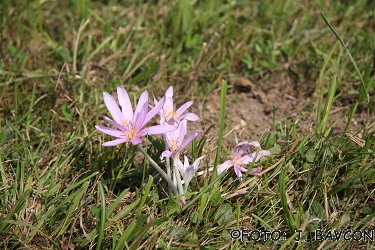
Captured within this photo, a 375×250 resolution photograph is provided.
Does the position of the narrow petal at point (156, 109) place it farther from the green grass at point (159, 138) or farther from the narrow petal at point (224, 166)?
the narrow petal at point (224, 166)

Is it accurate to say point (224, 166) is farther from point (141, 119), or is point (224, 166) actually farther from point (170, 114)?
point (141, 119)

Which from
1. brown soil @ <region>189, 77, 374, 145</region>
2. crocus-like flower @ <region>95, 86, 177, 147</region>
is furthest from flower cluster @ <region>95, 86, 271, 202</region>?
brown soil @ <region>189, 77, 374, 145</region>

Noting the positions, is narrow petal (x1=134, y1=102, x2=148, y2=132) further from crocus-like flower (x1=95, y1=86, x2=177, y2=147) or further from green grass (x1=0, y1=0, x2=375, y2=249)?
green grass (x1=0, y1=0, x2=375, y2=249)

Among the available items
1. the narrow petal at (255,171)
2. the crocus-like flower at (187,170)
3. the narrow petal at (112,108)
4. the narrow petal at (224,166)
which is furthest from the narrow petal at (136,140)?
the narrow petal at (255,171)

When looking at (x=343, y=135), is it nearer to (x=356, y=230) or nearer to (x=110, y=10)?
→ (x=356, y=230)

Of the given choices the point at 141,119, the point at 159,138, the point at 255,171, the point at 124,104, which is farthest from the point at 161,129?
the point at 159,138

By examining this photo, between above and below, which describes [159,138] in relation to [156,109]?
below

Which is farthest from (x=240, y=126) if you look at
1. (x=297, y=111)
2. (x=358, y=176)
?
(x=358, y=176)
